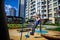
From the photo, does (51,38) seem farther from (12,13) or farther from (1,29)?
(1,29)

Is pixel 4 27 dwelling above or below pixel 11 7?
below

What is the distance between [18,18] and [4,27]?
816 millimetres

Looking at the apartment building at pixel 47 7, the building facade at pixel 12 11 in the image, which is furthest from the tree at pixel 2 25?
the apartment building at pixel 47 7

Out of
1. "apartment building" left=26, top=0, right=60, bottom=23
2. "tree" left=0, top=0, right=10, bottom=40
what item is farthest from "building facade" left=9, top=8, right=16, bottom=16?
"apartment building" left=26, top=0, right=60, bottom=23

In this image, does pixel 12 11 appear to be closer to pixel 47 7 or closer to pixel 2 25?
pixel 2 25

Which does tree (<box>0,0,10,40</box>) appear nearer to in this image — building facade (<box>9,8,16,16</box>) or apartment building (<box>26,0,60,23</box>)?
building facade (<box>9,8,16,16</box>)

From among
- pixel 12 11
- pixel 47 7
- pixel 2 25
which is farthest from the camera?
pixel 47 7

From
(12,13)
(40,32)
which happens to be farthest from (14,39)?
(40,32)

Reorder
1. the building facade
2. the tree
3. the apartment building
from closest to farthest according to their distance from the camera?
1. the tree
2. the building facade
3. the apartment building

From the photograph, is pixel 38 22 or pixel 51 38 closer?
pixel 51 38

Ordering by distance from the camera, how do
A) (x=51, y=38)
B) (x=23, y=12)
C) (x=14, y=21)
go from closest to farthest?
(x=23, y=12) < (x=14, y=21) < (x=51, y=38)

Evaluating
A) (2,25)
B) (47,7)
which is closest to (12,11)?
(2,25)

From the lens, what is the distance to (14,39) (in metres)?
2.34

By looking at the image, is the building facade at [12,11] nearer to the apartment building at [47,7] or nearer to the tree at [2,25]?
the tree at [2,25]
